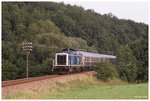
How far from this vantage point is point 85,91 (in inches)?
735

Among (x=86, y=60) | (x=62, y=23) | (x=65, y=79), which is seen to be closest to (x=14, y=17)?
(x=62, y=23)

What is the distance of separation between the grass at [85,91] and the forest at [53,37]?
1062 cm

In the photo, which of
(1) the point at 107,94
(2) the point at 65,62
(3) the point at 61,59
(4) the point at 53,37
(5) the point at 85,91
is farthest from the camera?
(4) the point at 53,37

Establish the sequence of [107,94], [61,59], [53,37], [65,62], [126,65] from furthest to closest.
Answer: [53,37]
[126,65]
[61,59]
[65,62]
[107,94]

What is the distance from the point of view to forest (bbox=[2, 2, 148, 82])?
129 ft

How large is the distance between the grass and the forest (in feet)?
34.8

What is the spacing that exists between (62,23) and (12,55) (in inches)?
1623

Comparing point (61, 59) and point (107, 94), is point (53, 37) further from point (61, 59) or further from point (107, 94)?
point (107, 94)

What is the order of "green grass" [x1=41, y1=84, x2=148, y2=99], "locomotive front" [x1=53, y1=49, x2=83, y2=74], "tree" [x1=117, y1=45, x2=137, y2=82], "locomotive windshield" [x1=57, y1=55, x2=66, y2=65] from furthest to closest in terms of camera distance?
"tree" [x1=117, y1=45, x2=137, y2=82]
"locomotive windshield" [x1=57, y1=55, x2=66, y2=65]
"locomotive front" [x1=53, y1=49, x2=83, y2=74]
"green grass" [x1=41, y1=84, x2=148, y2=99]

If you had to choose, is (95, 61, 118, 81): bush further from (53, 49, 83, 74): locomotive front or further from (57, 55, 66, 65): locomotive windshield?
(57, 55, 66, 65): locomotive windshield

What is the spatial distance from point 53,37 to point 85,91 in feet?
128

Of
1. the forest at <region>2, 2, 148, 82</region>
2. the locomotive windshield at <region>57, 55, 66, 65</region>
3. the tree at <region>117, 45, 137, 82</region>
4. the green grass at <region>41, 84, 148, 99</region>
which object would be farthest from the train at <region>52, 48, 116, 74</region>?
the green grass at <region>41, 84, 148, 99</region>

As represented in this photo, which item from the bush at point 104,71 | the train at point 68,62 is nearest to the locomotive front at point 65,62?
the train at point 68,62

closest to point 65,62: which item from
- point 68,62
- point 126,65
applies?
point 68,62
